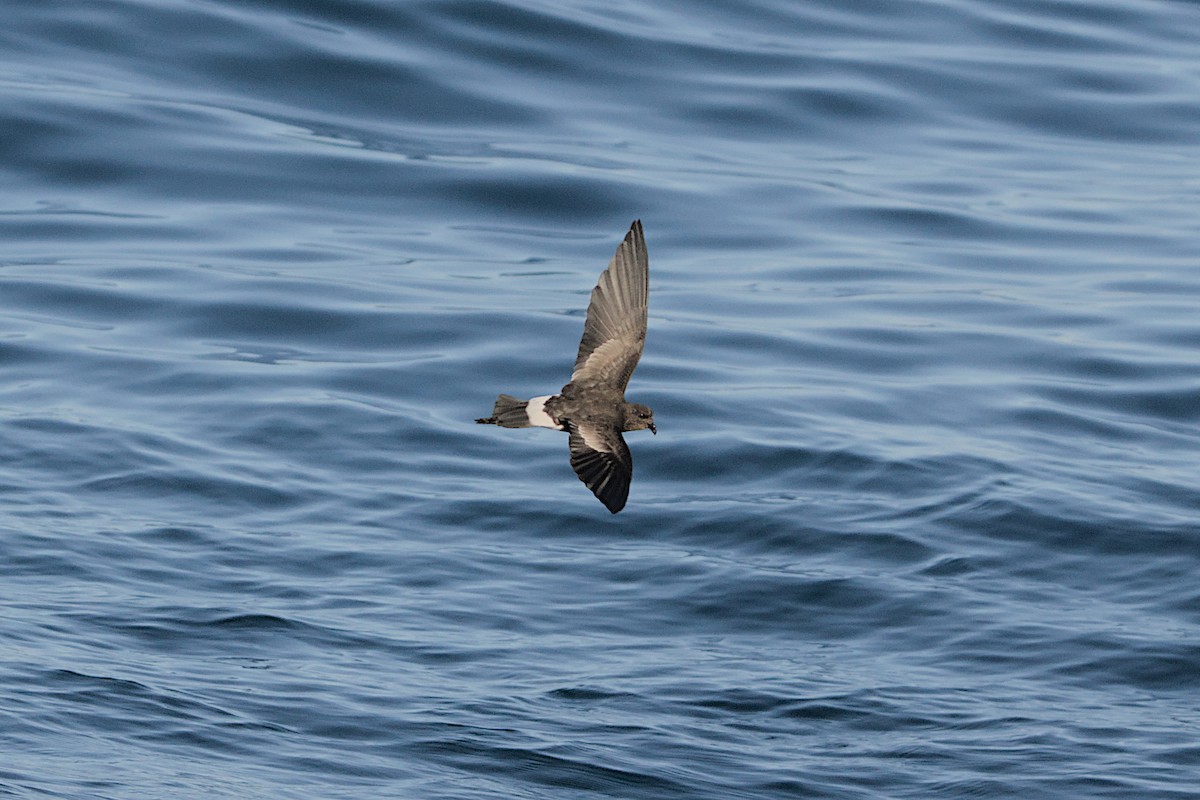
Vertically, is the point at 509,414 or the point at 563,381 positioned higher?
the point at 509,414

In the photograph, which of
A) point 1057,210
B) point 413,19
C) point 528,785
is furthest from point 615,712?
point 413,19

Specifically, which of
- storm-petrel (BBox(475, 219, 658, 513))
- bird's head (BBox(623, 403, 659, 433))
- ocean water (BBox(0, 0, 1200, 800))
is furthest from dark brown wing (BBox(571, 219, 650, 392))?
ocean water (BBox(0, 0, 1200, 800))

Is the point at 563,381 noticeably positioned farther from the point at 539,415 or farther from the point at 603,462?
the point at 603,462

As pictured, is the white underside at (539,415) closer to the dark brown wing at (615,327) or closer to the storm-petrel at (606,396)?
the storm-petrel at (606,396)

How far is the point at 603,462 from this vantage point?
7.01 meters

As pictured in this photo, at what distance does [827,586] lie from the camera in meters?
13.1

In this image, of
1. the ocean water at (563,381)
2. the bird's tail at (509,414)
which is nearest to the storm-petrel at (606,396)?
the bird's tail at (509,414)

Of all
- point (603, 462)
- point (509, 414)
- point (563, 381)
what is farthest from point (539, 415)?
point (563, 381)

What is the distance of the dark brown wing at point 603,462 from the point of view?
6664 millimetres

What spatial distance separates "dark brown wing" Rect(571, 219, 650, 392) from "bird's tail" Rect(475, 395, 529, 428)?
0.56 m

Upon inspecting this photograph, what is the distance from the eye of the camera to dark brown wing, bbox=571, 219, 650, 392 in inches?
308

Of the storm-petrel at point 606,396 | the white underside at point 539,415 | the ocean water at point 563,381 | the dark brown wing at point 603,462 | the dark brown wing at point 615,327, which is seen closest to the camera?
the dark brown wing at point 603,462

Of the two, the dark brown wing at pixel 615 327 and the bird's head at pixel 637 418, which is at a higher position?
the dark brown wing at pixel 615 327

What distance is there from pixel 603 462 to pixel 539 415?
409 millimetres
